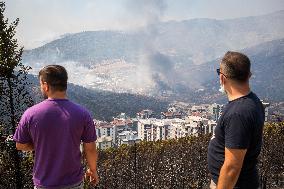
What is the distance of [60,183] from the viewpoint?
3990 mm

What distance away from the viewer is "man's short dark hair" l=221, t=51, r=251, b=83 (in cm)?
374

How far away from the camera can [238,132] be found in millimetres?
3604

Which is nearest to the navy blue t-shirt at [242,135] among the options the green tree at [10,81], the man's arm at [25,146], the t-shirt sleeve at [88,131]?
the t-shirt sleeve at [88,131]

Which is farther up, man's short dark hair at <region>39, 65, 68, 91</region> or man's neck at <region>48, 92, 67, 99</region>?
man's short dark hair at <region>39, 65, 68, 91</region>

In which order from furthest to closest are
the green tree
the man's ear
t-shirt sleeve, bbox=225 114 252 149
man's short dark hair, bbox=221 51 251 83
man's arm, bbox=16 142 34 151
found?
→ the green tree
man's arm, bbox=16 142 34 151
the man's ear
man's short dark hair, bbox=221 51 251 83
t-shirt sleeve, bbox=225 114 252 149

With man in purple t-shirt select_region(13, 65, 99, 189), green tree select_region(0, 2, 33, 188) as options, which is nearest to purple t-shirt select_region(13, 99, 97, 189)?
man in purple t-shirt select_region(13, 65, 99, 189)

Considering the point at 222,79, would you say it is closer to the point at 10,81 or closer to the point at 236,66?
the point at 236,66

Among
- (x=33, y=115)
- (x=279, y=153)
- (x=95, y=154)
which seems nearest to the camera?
(x=33, y=115)

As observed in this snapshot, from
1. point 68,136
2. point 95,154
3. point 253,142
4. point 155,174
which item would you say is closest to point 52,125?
point 68,136

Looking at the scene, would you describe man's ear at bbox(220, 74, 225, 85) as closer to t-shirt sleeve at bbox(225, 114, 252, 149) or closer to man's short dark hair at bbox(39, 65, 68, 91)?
t-shirt sleeve at bbox(225, 114, 252, 149)

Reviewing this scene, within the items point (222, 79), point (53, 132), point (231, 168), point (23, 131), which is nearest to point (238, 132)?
point (231, 168)

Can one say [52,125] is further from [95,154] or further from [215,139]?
[215,139]

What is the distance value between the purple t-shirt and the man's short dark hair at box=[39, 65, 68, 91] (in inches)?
5.7

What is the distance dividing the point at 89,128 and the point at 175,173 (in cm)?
3774
